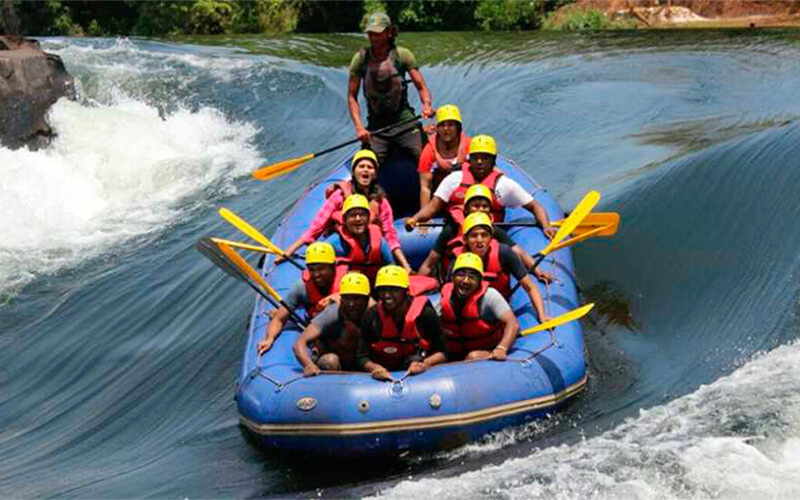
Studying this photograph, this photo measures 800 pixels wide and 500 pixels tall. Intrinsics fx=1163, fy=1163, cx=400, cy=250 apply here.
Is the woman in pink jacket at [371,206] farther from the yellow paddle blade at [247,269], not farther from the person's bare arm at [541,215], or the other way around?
the person's bare arm at [541,215]

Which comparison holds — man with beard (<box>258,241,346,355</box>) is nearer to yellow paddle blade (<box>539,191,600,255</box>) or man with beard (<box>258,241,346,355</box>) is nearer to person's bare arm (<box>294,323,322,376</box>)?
person's bare arm (<box>294,323,322,376</box>)

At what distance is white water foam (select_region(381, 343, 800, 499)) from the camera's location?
5.45 meters

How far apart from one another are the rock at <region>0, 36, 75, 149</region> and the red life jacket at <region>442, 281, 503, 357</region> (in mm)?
9041

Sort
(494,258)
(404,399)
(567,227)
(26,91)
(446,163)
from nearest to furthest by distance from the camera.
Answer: (404,399), (494,258), (567,227), (446,163), (26,91)

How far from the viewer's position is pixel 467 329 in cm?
671

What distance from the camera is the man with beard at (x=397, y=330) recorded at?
21.3 ft

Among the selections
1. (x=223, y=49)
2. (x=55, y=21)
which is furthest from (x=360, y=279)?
(x=55, y=21)

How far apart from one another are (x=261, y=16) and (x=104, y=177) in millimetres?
11661

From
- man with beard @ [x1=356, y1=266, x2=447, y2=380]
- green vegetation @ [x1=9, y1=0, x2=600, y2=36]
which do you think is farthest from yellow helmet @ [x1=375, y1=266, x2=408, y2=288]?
green vegetation @ [x1=9, y1=0, x2=600, y2=36]

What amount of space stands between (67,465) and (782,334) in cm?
446

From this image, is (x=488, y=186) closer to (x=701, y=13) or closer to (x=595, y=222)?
(x=595, y=222)

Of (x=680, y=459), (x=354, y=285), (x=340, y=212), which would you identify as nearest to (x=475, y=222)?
(x=354, y=285)

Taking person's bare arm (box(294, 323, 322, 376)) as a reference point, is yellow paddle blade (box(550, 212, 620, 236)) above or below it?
above

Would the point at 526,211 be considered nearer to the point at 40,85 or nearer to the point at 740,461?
the point at 740,461
